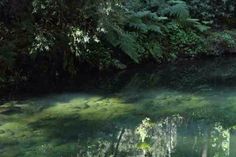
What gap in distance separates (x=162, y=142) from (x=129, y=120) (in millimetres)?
1271

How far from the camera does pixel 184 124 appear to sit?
25.7 feet

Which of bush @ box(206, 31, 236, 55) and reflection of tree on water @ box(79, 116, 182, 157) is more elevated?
bush @ box(206, 31, 236, 55)

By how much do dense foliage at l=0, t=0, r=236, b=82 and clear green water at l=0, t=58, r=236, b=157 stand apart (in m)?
0.97

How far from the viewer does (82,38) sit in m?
11.3

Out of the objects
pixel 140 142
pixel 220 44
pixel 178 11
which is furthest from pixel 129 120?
pixel 220 44

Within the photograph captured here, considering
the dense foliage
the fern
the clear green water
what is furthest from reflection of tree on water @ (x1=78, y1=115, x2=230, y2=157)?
the fern

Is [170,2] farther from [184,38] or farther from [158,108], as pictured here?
[158,108]

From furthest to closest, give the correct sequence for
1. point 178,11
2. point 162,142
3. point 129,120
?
point 178,11
point 129,120
point 162,142

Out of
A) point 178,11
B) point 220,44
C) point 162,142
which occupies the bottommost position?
point 162,142

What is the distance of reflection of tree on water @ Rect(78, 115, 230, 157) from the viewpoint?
21.6ft

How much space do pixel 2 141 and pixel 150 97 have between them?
3.51 m

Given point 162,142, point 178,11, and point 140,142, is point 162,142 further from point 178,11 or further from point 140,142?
point 178,11

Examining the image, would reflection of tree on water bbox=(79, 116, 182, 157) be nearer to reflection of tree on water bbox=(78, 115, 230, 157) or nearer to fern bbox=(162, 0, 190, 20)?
reflection of tree on water bbox=(78, 115, 230, 157)

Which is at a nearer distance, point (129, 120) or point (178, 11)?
point (129, 120)
